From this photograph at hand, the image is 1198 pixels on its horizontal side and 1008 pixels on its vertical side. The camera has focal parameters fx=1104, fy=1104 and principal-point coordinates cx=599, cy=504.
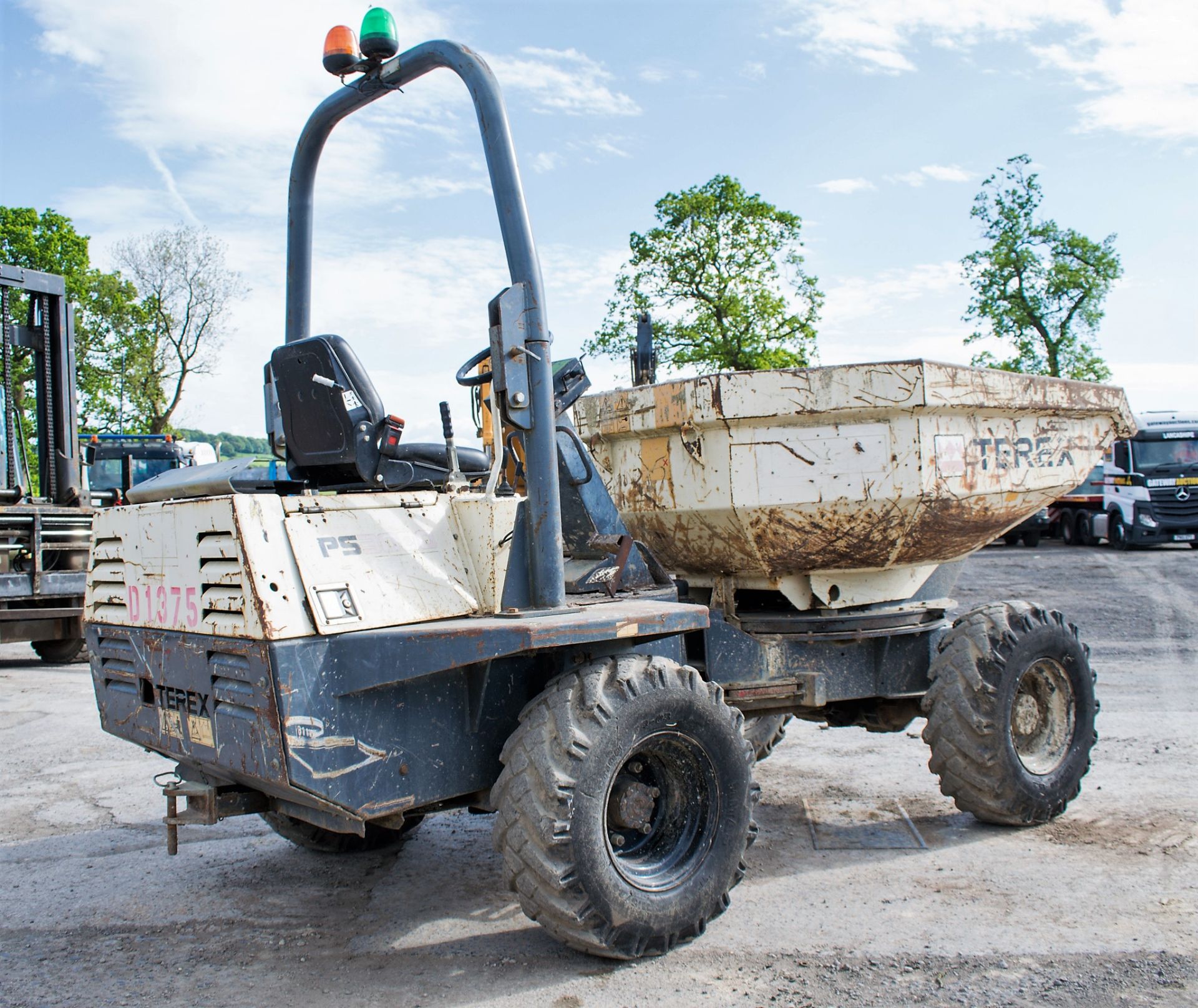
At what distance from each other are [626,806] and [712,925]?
58cm

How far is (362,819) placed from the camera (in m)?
3.38

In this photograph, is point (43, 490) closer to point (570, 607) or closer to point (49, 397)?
→ point (49, 397)

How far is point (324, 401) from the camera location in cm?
376

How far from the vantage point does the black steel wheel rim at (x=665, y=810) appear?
385 cm

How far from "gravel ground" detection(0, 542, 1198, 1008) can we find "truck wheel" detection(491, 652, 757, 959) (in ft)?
0.59

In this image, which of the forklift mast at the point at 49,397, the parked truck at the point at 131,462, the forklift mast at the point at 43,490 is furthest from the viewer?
the parked truck at the point at 131,462

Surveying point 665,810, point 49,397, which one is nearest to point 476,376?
point 665,810

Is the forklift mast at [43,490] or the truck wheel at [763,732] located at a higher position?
the forklift mast at [43,490]

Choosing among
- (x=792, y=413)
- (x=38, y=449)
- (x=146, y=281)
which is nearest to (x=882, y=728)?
(x=792, y=413)

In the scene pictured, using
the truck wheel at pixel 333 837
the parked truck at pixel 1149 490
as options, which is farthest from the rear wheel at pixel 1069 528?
the truck wheel at pixel 333 837

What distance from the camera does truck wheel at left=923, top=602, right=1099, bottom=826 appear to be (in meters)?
4.92

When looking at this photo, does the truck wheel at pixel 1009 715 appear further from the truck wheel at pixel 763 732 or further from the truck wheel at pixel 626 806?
the truck wheel at pixel 626 806

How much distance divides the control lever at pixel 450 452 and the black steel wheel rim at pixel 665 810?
1.10 meters

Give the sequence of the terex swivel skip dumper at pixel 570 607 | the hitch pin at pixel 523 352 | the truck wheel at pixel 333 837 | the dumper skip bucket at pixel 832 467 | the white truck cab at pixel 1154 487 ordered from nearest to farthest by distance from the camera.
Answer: the terex swivel skip dumper at pixel 570 607 → the hitch pin at pixel 523 352 → the dumper skip bucket at pixel 832 467 → the truck wheel at pixel 333 837 → the white truck cab at pixel 1154 487
